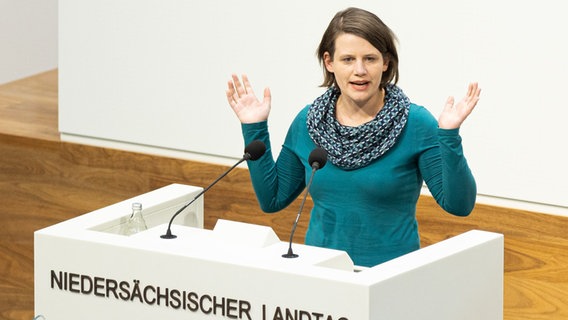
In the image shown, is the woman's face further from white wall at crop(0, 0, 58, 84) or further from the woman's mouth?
white wall at crop(0, 0, 58, 84)

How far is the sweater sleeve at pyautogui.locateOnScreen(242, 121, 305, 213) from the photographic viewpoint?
1872 mm

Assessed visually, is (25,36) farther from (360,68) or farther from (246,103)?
(360,68)

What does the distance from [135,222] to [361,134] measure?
35 centimetres

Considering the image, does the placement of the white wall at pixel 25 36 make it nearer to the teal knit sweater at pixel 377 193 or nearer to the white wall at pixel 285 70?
the white wall at pixel 285 70

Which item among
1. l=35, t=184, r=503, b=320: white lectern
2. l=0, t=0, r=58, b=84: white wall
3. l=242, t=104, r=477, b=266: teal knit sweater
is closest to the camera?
l=35, t=184, r=503, b=320: white lectern

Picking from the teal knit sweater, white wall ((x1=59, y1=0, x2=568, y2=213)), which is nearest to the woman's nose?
the teal knit sweater

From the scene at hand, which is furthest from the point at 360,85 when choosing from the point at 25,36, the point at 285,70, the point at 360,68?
the point at 25,36

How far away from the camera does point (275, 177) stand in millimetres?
1898

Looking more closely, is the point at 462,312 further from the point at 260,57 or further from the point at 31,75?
the point at 31,75

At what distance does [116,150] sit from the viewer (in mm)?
3260

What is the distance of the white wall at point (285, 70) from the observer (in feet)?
8.72

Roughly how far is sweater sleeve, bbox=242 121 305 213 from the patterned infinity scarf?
67mm

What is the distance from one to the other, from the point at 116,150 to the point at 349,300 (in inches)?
74.5

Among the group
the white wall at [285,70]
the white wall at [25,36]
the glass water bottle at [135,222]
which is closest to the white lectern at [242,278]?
the glass water bottle at [135,222]
